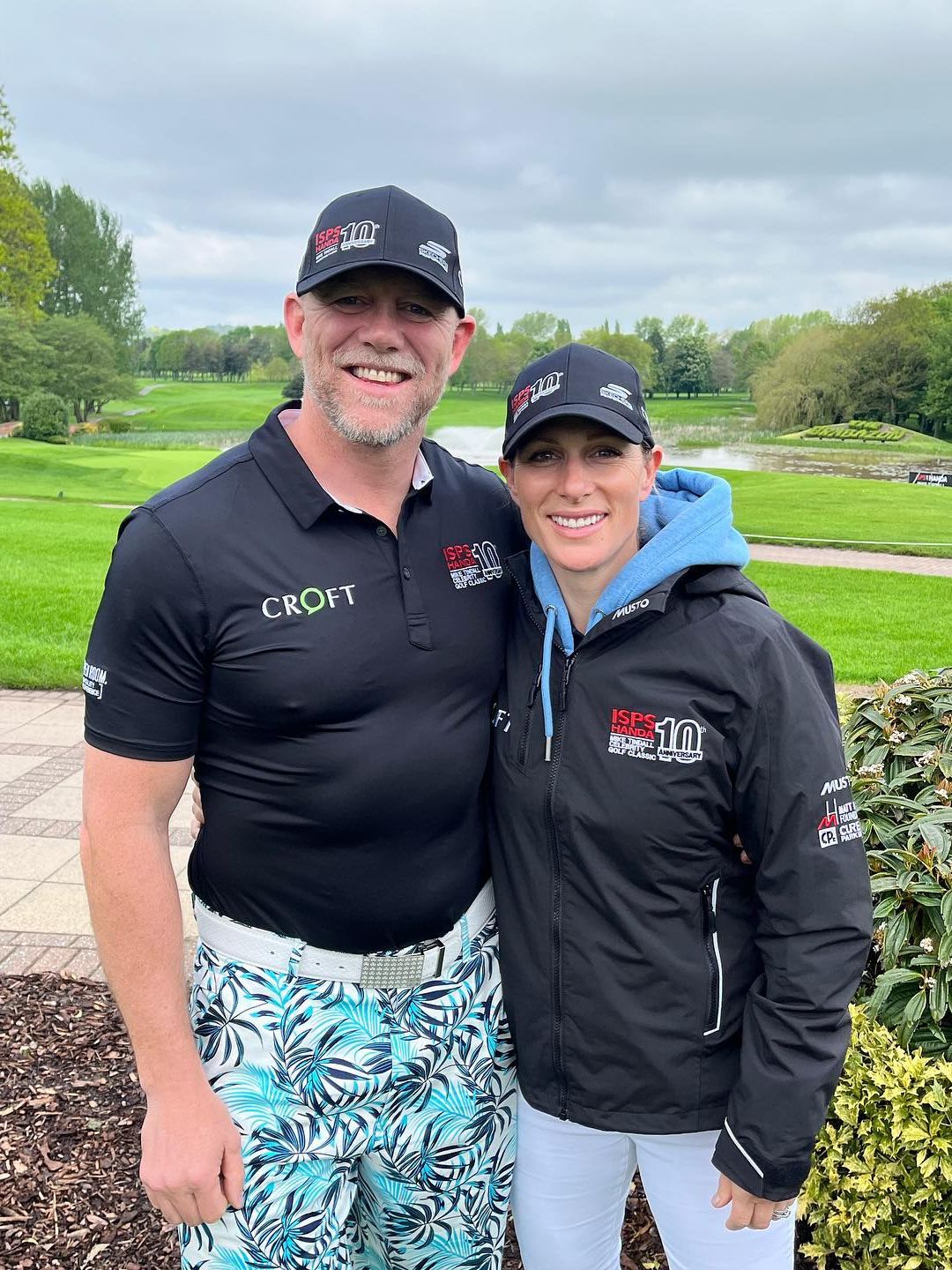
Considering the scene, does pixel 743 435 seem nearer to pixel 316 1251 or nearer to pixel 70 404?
pixel 316 1251

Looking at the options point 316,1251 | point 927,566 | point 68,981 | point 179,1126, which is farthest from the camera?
point 927,566

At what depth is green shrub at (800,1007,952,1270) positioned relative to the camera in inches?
95.8

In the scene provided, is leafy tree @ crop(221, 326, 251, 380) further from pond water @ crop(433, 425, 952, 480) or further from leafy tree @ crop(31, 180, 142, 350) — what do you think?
pond water @ crop(433, 425, 952, 480)

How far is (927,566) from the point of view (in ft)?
52.5

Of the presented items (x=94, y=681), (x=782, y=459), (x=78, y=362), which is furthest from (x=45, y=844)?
(x=78, y=362)

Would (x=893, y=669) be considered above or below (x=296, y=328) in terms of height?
below

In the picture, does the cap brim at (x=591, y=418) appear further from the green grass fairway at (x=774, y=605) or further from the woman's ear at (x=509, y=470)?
the green grass fairway at (x=774, y=605)

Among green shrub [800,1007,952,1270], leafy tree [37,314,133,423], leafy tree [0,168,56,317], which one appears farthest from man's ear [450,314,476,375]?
leafy tree [37,314,133,423]

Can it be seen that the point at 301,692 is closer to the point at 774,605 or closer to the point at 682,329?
the point at 774,605

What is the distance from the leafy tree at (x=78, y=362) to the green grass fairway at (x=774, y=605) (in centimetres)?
3263

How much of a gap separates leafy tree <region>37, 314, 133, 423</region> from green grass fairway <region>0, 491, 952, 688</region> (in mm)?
32634

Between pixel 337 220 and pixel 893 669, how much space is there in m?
8.19

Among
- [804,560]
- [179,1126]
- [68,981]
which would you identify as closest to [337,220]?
[179,1126]

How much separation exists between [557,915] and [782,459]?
2642 centimetres
